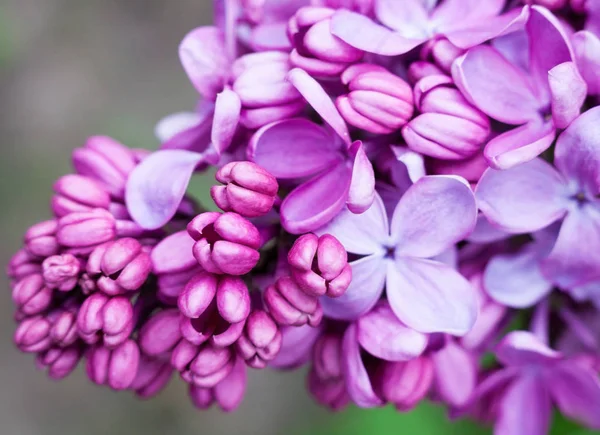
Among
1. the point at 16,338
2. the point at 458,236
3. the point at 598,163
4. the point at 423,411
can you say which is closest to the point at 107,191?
the point at 16,338

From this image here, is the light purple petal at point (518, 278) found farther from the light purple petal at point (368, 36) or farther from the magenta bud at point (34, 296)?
the magenta bud at point (34, 296)

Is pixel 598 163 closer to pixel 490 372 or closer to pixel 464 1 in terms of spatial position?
pixel 464 1

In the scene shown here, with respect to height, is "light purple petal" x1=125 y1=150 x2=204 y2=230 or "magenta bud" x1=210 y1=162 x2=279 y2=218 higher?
"magenta bud" x1=210 y1=162 x2=279 y2=218

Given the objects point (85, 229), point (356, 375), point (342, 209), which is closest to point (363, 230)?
point (342, 209)

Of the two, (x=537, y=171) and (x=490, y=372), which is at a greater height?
(x=537, y=171)

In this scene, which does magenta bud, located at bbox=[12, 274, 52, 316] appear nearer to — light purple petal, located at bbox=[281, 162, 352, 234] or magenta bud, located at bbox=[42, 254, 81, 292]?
magenta bud, located at bbox=[42, 254, 81, 292]

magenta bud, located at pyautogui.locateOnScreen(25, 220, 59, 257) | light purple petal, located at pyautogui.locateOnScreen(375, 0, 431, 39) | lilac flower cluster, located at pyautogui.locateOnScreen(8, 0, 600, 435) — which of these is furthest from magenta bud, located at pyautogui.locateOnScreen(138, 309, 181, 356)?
light purple petal, located at pyautogui.locateOnScreen(375, 0, 431, 39)
